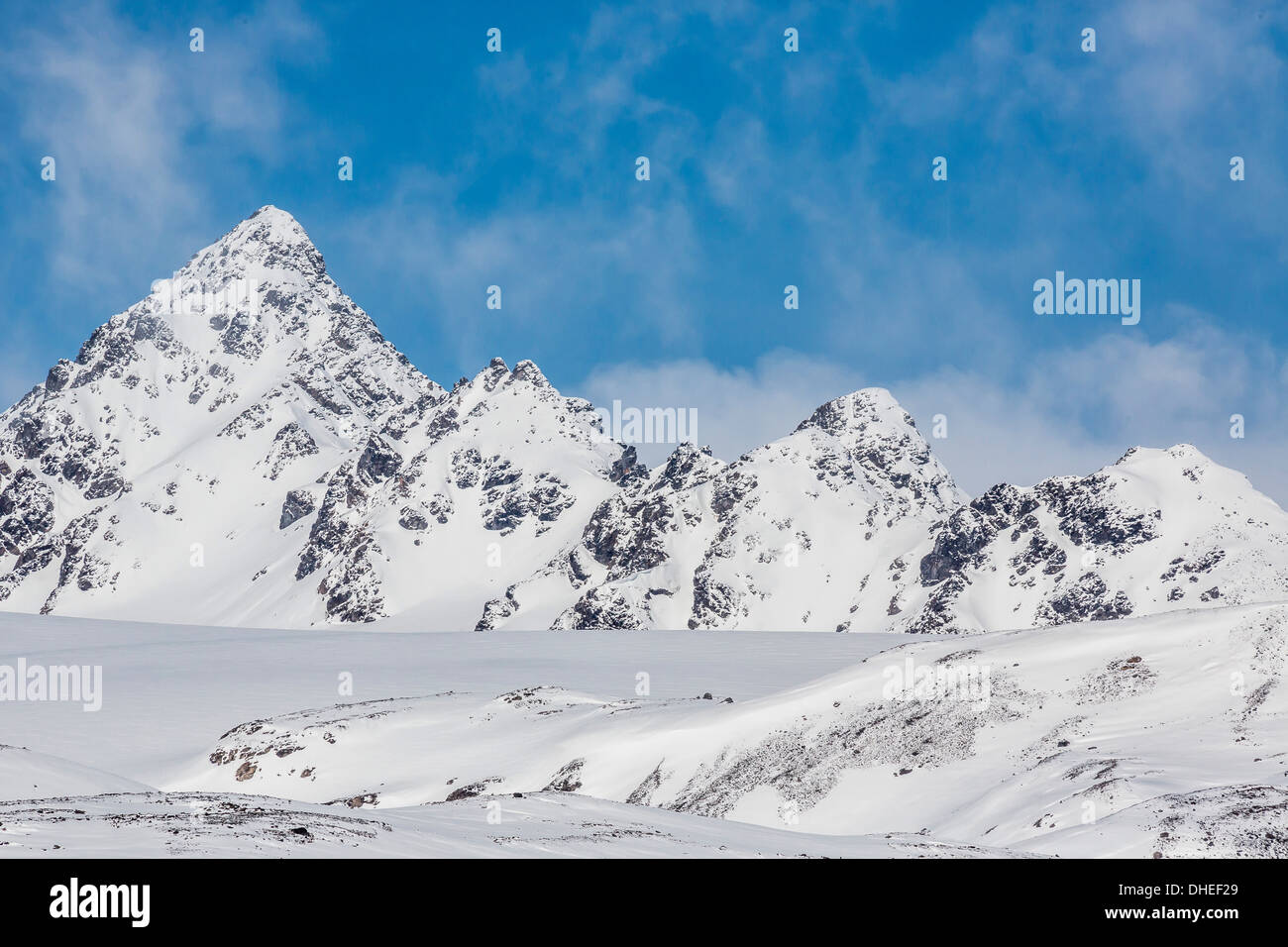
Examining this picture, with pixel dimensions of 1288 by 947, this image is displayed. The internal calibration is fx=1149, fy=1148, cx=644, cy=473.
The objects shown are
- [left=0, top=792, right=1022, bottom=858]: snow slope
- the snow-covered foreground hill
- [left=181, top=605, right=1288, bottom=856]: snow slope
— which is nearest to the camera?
[left=0, top=792, right=1022, bottom=858]: snow slope

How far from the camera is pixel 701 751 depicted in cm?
4266

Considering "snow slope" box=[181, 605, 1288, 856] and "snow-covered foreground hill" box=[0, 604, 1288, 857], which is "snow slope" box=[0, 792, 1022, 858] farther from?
"snow slope" box=[181, 605, 1288, 856]

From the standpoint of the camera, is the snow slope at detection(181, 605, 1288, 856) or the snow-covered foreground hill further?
the snow slope at detection(181, 605, 1288, 856)

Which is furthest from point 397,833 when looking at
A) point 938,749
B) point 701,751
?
point 701,751

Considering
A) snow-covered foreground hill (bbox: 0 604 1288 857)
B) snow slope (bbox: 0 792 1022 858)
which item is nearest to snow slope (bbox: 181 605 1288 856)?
snow-covered foreground hill (bbox: 0 604 1288 857)

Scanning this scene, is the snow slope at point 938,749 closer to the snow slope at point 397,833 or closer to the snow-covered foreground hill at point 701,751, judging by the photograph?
the snow-covered foreground hill at point 701,751

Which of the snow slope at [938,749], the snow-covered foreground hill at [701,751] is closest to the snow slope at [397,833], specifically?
the snow-covered foreground hill at [701,751]

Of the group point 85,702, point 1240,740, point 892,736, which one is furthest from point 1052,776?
point 85,702

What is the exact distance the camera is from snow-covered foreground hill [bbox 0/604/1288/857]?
21016 mm

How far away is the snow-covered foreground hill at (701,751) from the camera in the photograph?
21.0m

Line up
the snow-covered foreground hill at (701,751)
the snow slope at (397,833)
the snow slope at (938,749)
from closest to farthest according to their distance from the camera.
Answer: the snow slope at (397,833) → the snow-covered foreground hill at (701,751) → the snow slope at (938,749)

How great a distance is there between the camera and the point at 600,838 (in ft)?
68.8
